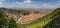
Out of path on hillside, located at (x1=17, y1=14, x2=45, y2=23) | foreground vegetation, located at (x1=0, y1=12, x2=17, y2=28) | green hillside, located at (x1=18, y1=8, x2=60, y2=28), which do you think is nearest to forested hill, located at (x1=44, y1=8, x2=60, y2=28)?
green hillside, located at (x1=18, y1=8, x2=60, y2=28)

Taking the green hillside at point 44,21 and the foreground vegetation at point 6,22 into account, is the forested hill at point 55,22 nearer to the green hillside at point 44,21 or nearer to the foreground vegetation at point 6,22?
the green hillside at point 44,21

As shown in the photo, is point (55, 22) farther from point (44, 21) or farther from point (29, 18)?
point (29, 18)

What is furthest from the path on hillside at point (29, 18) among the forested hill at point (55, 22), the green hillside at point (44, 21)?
the forested hill at point (55, 22)

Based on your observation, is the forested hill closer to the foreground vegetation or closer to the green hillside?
the green hillside

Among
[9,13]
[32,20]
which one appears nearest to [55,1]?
[32,20]

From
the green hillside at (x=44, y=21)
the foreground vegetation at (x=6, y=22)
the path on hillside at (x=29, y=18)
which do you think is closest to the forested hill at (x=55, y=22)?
the green hillside at (x=44, y=21)

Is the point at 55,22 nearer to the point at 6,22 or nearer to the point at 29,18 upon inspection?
the point at 29,18

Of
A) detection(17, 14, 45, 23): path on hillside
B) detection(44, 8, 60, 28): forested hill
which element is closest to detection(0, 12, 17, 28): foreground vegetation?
detection(17, 14, 45, 23): path on hillside

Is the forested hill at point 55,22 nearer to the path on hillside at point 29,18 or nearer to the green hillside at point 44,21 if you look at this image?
the green hillside at point 44,21

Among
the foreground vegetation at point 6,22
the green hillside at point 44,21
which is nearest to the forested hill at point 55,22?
the green hillside at point 44,21

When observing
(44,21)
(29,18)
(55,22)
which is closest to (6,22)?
(29,18)

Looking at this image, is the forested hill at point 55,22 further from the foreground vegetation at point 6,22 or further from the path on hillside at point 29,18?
the foreground vegetation at point 6,22

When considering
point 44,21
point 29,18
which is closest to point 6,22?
point 29,18

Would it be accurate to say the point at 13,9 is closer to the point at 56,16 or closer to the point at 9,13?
the point at 9,13
